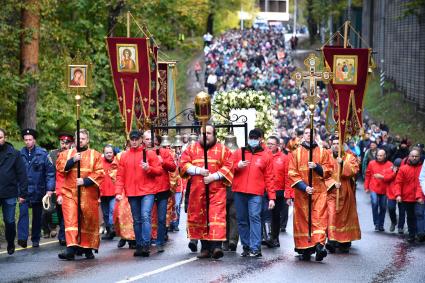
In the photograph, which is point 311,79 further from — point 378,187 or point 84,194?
point 378,187

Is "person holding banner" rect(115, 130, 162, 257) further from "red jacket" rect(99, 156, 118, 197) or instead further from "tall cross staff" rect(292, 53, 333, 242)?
"red jacket" rect(99, 156, 118, 197)

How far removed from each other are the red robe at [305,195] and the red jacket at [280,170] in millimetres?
2451

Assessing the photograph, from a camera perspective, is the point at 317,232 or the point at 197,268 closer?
the point at 197,268

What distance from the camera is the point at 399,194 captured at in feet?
71.1

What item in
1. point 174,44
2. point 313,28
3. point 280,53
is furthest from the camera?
point 313,28

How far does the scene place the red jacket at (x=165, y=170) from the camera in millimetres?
17328

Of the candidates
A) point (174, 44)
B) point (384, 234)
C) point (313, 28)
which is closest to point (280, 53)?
point (313, 28)

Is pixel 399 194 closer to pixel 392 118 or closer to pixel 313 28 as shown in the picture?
pixel 392 118

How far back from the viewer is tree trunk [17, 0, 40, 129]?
91.7 ft

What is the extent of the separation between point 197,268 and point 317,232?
2339 mm

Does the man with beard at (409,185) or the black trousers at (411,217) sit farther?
the man with beard at (409,185)

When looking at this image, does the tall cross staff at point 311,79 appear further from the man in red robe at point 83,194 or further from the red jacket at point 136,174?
the man in red robe at point 83,194

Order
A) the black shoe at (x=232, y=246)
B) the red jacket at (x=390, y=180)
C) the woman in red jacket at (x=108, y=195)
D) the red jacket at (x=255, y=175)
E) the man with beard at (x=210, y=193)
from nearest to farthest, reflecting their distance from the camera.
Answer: the man with beard at (x=210, y=193) → the red jacket at (x=255, y=175) → the black shoe at (x=232, y=246) → the woman in red jacket at (x=108, y=195) → the red jacket at (x=390, y=180)

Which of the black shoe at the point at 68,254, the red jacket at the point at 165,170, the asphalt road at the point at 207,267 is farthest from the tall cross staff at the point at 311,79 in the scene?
the black shoe at the point at 68,254
